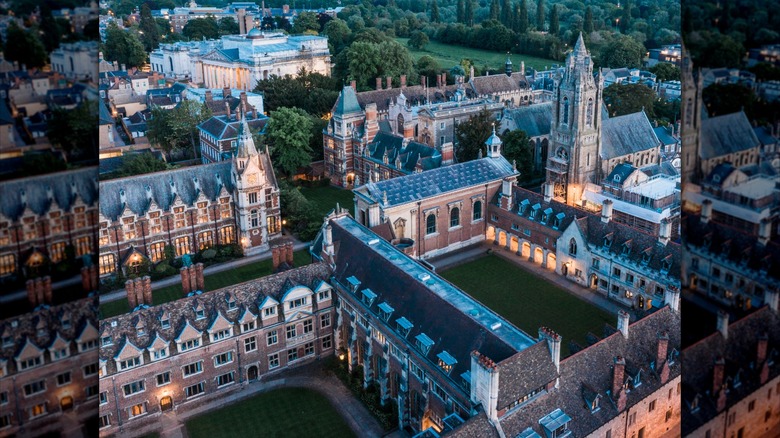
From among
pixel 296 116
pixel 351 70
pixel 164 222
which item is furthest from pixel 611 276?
pixel 351 70

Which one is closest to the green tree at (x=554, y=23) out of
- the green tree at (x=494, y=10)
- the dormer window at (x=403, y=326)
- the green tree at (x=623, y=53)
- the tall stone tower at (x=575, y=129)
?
the green tree at (x=494, y=10)

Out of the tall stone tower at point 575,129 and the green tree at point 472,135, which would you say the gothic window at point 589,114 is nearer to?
the tall stone tower at point 575,129

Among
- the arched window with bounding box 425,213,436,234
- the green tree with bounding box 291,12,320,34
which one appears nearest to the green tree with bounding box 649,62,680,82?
the arched window with bounding box 425,213,436,234

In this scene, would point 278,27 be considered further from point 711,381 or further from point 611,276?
point 711,381

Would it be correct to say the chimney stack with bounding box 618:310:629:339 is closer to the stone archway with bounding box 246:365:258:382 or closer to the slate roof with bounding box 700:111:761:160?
the stone archway with bounding box 246:365:258:382

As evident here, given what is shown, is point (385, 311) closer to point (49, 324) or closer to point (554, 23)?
point (49, 324)
